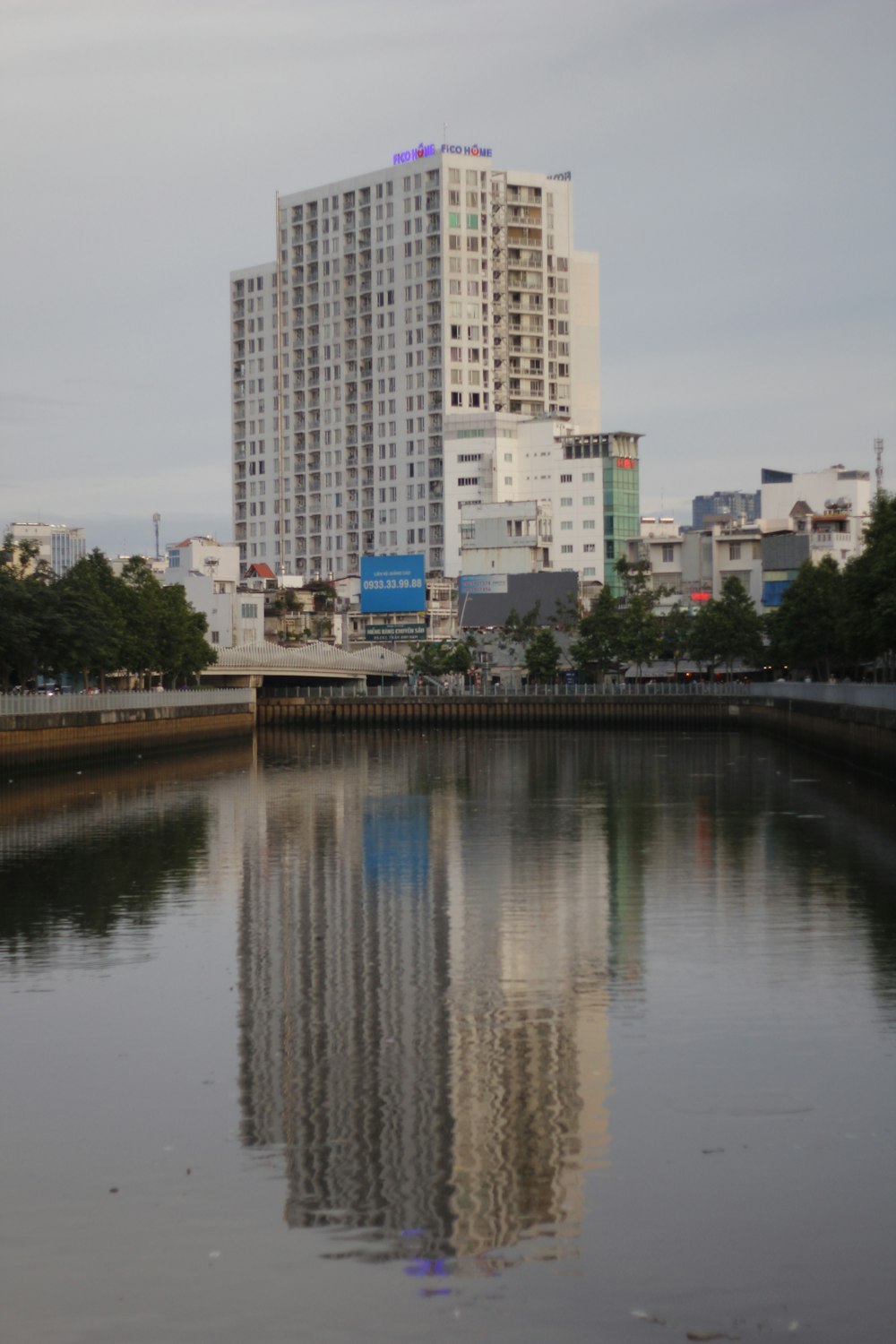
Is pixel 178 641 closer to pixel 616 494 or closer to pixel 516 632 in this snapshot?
pixel 516 632

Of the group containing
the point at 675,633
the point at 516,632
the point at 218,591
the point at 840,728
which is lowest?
the point at 840,728

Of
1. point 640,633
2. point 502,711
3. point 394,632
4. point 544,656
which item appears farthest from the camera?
point 394,632

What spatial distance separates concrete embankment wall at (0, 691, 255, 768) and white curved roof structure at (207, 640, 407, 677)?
45.5 feet

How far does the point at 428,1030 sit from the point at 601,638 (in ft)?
434

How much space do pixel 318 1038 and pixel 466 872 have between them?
58.8 ft

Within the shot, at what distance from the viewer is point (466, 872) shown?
37719mm

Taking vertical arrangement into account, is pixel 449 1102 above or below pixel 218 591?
below

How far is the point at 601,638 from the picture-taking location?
152 m

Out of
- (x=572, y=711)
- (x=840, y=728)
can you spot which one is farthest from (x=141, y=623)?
(x=840, y=728)

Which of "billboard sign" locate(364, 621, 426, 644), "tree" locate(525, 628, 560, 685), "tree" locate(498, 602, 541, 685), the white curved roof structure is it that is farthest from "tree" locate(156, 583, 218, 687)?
"tree" locate(498, 602, 541, 685)

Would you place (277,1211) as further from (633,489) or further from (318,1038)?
(633,489)

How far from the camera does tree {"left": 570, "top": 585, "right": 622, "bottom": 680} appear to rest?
5969 inches

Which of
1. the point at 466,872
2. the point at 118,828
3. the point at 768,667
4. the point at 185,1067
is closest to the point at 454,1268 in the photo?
the point at 185,1067

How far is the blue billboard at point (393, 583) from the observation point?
519 feet
